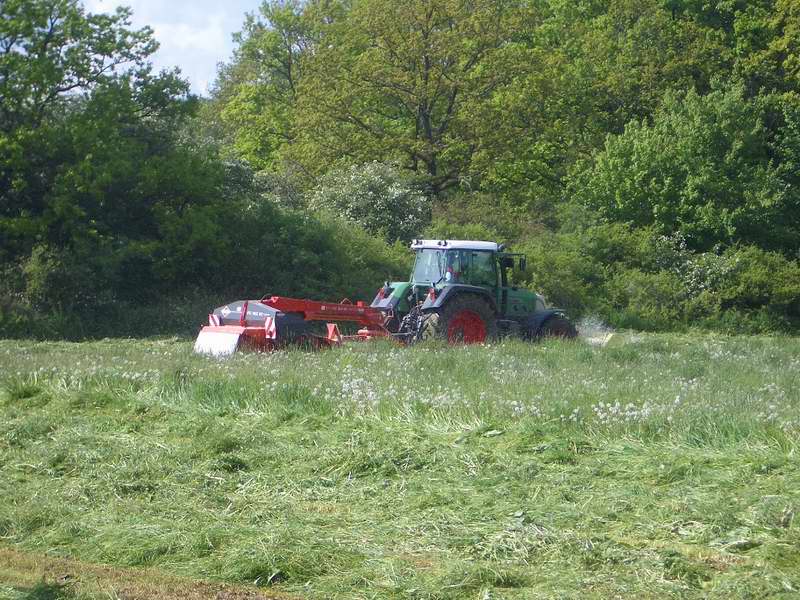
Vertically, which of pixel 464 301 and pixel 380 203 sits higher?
pixel 380 203

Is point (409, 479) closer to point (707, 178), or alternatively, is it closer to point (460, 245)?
point (460, 245)

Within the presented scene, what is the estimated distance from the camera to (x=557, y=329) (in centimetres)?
2003

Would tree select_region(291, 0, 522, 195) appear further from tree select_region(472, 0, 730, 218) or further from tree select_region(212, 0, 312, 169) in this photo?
tree select_region(212, 0, 312, 169)

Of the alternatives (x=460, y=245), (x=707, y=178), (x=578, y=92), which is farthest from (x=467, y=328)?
(x=578, y=92)

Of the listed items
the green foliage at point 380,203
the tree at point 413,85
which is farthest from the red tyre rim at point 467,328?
the tree at point 413,85

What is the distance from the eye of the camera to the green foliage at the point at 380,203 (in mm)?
32219

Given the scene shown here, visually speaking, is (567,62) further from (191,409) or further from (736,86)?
(191,409)

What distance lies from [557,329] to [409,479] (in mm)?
11975

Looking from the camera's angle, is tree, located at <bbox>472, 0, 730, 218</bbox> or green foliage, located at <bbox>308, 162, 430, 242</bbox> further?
tree, located at <bbox>472, 0, 730, 218</bbox>

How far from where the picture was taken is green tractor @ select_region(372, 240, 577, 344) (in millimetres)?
18344

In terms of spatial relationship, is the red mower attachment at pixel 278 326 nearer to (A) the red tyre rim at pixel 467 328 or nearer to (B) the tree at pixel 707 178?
(A) the red tyre rim at pixel 467 328

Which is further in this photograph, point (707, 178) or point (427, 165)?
point (427, 165)

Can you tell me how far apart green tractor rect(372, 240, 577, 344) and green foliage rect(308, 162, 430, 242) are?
39.4ft

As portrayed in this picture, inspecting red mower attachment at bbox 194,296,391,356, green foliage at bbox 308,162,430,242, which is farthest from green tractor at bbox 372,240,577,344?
green foliage at bbox 308,162,430,242
